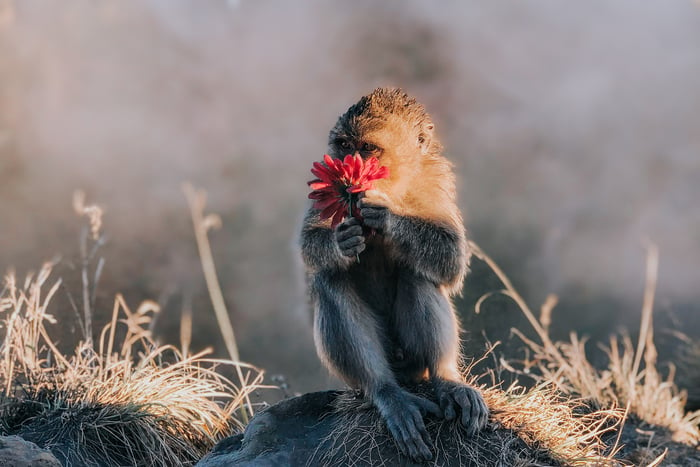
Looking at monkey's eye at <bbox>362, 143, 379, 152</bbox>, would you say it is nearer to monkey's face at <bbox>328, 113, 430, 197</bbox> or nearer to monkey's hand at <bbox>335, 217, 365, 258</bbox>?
monkey's face at <bbox>328, 113, 430, 197</bbox>

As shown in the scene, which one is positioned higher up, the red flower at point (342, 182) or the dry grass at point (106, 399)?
the red flower at point (342, 182)

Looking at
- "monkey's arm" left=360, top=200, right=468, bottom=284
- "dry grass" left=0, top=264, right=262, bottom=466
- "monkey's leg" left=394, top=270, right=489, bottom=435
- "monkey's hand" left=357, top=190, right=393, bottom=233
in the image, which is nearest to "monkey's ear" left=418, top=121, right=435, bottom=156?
"monkey's arm" left=360, top=200, right=468, bottom=284

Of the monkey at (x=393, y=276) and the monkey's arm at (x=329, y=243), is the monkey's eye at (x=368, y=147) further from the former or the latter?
the monkey's arm at (x=329, y=243)

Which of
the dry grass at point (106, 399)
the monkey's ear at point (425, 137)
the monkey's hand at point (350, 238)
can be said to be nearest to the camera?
the monkey's hand at point (350, 238)

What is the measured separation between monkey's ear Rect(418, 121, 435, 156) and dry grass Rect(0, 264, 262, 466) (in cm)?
204

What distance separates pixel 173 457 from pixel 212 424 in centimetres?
46

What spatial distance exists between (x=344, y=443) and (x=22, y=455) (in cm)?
172

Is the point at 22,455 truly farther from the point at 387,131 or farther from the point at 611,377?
the point at 611,377

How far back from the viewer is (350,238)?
3.94 meters

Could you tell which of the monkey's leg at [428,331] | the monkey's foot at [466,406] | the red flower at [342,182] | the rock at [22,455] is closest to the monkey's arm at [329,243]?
the red flower at [342,182]

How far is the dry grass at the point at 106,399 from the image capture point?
4.81m

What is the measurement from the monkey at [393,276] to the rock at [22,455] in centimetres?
160

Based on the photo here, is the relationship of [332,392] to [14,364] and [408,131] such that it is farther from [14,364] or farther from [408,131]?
[14,364]

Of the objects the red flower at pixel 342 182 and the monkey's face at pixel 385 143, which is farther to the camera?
the monkey's face at pixel 385 143
